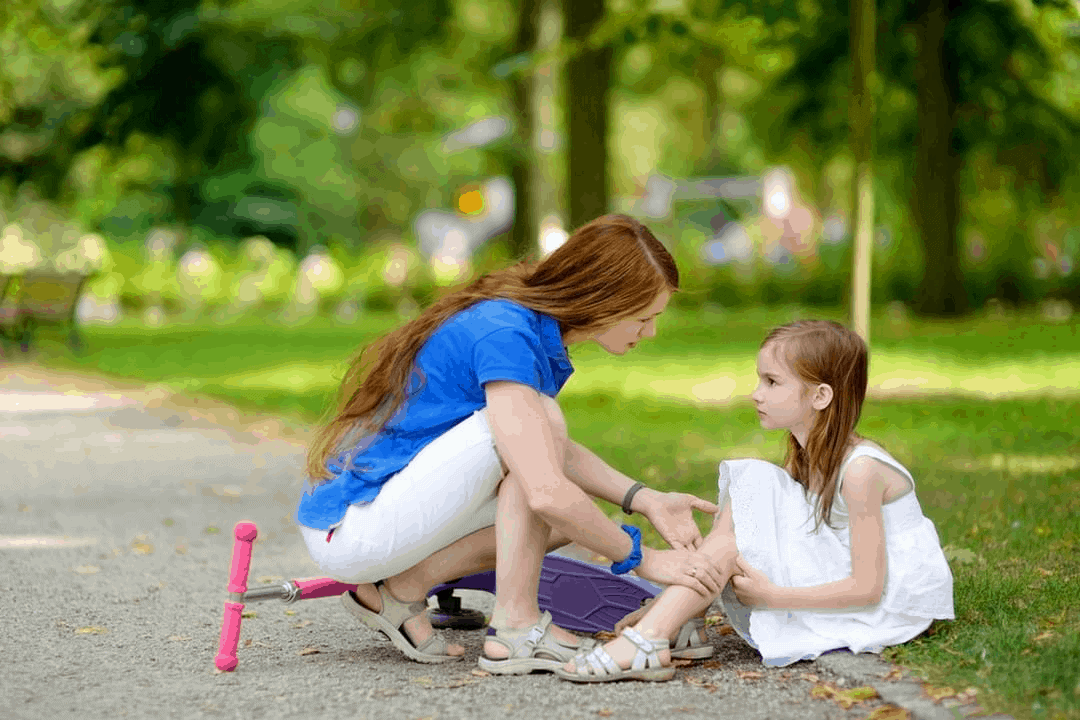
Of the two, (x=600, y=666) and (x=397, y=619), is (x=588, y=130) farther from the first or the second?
(x=600, y=666)

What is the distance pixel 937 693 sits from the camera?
12.4 feet

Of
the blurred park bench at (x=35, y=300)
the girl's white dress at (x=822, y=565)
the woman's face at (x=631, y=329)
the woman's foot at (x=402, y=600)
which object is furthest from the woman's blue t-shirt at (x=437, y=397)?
the blurred park bench at (x=35, y=300)

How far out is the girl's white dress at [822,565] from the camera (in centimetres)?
425

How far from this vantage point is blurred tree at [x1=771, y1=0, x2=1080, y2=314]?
21.0 m

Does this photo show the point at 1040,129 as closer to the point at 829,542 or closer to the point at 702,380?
the point at 702,380

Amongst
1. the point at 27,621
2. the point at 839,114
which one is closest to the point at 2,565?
the point at 27,621

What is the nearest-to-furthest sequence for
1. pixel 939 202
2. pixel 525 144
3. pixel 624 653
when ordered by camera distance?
pixel 624 653, pixel 939 202, pixel 525 144

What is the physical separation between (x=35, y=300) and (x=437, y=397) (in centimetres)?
1440

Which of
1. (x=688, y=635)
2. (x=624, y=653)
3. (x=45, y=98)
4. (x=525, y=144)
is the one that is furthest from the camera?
(x=525, y=144)

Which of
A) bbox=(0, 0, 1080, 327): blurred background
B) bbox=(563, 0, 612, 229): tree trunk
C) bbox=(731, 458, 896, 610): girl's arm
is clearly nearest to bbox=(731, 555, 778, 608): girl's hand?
bbox=(731, 458, 896, 610): girl's arm

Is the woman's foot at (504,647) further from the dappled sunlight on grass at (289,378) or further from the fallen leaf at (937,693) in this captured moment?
the dappled sunlight on grass at (289,378)

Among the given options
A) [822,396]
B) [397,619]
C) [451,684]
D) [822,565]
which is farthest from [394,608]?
[822,396]

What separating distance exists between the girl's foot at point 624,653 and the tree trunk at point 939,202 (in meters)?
19.0

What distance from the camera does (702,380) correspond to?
13.1 meters
